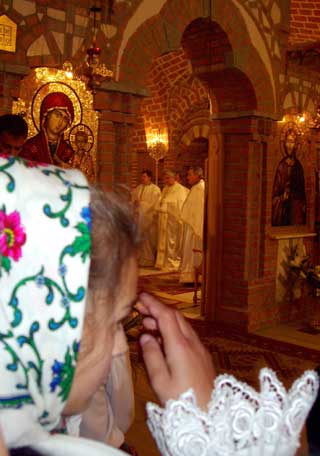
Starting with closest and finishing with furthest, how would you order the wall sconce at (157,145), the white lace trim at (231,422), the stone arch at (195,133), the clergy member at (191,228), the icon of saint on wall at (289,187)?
1. the white lace trim at (231,422)
2. the icon of saint on wall at (289,187)
3. the clergy member at (191,228)
4. the stone arch at (195,133)
5. the wall sconce at (157,145)

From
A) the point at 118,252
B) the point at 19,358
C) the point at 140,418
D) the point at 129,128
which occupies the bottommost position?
the point at 140,418

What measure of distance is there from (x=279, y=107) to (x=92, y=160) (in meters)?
3.04

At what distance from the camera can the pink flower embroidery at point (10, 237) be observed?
764mm

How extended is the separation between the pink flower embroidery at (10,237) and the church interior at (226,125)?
11.0 ft

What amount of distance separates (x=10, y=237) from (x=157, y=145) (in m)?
11.4

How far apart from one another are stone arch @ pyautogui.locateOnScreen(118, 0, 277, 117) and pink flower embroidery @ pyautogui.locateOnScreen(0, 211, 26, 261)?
4816 mm

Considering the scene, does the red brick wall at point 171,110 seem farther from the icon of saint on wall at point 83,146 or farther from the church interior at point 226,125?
the icon of saint on wall at point 83,146

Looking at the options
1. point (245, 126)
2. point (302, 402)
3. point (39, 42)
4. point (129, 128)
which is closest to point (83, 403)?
point (302, 402)

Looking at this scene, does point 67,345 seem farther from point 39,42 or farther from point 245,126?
point 245,126

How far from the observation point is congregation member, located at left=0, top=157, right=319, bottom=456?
77cm

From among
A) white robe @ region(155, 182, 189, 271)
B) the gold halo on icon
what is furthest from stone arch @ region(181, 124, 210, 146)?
the gold halo on icon

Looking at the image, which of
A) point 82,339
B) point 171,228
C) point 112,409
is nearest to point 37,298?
point 82,339

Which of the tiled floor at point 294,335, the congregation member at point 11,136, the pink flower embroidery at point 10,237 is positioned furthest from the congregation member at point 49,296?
the tiled floor at point 294,335

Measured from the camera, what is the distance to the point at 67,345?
0.80m
